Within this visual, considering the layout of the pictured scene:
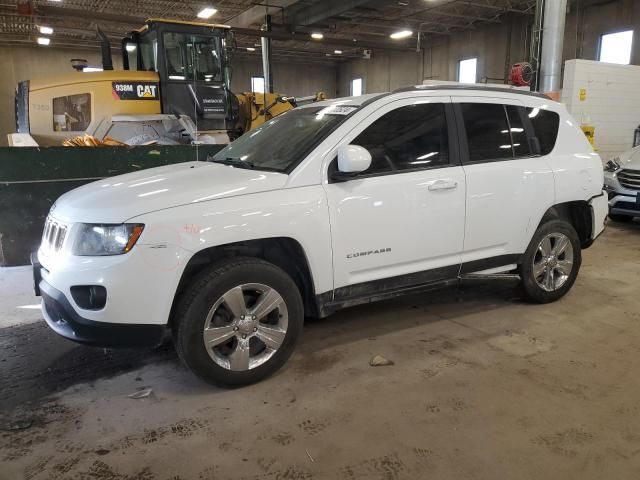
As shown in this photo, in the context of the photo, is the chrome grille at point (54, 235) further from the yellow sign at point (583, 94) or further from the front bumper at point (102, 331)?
the yellow sign at point (583, 94)

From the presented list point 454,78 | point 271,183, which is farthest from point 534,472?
point 454,78

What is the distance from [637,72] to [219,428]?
1220cm

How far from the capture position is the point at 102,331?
2.72m

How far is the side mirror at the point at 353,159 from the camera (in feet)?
10.1

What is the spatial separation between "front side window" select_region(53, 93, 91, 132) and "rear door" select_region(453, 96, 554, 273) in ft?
20.9

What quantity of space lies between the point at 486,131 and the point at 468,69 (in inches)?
751

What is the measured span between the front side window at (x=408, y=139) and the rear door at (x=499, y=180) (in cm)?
20

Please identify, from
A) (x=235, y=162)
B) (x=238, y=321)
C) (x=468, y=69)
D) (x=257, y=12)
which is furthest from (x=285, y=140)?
(x=468, y=69)

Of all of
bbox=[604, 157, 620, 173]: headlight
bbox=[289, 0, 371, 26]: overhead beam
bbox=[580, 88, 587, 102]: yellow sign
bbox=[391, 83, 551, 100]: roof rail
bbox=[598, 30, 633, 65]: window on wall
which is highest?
bbox=[289, 0, 371, 26]: overhead beam

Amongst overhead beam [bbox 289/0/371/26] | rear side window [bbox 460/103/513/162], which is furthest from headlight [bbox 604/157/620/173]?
overhead beam [bbox 289/0/371/26]

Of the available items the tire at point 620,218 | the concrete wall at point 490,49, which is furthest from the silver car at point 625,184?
the concrete wall at point 490,49

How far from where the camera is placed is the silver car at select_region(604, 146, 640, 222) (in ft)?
25.6

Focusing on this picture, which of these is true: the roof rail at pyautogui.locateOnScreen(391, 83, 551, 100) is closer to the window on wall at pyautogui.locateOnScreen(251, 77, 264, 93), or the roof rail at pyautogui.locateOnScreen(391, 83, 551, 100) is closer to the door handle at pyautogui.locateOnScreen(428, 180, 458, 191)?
the door handle at pyautogui.locateOnScreen(428, 180, 458, 191)

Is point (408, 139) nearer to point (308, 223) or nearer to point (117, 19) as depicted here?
point (308, 223)
